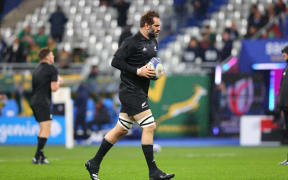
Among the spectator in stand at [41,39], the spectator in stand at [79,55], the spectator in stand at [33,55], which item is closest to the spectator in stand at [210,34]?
the spectator in stand at [79,55]

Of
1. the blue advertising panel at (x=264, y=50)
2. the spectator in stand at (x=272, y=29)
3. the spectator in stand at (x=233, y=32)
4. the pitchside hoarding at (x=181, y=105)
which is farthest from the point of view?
the spectator in stand at (x=233, y=32)

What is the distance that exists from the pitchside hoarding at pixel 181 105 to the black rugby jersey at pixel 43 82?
8972 mm

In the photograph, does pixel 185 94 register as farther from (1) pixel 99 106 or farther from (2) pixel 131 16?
(2) pixel 131 16

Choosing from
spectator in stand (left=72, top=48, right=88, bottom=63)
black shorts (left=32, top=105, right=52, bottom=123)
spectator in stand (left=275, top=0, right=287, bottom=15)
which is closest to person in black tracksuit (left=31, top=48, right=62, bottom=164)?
black shorts (left=32, top=105, right=52, bottom=123)

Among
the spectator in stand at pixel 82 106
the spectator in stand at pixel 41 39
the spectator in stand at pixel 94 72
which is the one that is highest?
the spectator in stand at pixel 41 39

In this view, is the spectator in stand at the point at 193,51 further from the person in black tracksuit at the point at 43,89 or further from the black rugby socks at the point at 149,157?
the black rugby socks at the point at 149,157

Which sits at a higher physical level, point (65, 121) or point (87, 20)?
point (87, 20)

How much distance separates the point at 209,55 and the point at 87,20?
7.19m

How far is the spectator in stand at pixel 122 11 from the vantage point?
25359mm

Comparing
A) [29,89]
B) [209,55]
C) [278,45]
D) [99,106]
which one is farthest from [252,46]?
[29,89]

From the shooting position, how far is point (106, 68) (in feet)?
78.8

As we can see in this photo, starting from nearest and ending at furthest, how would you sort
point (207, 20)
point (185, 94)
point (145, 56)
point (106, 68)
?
point (145, 56)
point (185, 94)
point (106, 68)
point (207, 20)

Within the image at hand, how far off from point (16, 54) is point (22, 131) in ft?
14.6

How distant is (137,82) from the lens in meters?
9.29
